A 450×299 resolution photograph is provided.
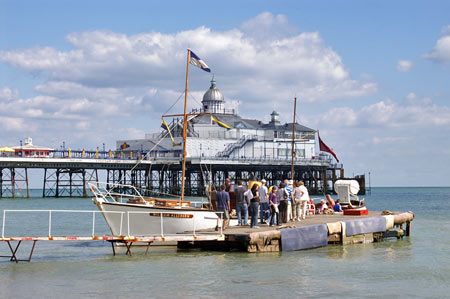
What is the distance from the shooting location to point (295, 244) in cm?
2470

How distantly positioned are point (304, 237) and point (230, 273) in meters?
5.63

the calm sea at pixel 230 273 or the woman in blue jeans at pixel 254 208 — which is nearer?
the calm sea at pixel 230 273

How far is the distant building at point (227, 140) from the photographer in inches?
4112

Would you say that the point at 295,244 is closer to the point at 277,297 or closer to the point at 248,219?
the point at 248,219

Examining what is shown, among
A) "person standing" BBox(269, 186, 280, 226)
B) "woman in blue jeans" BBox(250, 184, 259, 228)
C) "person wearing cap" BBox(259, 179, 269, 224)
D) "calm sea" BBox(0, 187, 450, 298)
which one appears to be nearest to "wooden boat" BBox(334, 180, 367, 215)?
"calm sea" BBox(0, 187, 450, 298)

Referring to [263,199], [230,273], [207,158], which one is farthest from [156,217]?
[207,158]

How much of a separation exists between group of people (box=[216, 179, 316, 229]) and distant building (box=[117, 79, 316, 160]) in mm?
71142

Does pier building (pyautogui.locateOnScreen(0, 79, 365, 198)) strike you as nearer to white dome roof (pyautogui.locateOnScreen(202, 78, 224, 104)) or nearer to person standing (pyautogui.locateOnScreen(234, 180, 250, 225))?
white dome roof (pyautogui.locateOnScreen(202, 78, 224, 104))

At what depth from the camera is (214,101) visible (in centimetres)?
12256

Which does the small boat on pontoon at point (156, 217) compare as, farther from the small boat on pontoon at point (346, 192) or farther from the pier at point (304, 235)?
the small boat on pontoon at point (346, 192)

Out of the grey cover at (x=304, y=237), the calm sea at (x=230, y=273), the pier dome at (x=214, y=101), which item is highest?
the pier dome at (x=214, y=101)

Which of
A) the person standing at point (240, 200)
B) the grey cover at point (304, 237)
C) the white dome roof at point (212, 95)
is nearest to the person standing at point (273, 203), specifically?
the person standing at point (240, 200)

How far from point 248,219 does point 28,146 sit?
76.0 m

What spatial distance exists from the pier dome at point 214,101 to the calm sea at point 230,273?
95057mm
